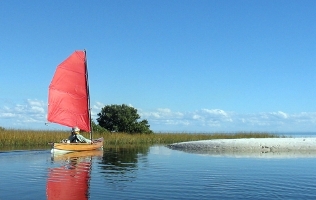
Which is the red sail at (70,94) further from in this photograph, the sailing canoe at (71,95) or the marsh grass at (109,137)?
the marsh grass at (109,137)

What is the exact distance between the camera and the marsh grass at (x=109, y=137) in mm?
38094

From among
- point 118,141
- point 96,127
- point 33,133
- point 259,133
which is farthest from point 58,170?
point 259,133

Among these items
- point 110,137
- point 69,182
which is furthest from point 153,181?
point 110,137

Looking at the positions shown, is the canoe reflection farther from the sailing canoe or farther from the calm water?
the sailing canoe

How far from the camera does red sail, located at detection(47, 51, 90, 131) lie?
34947 millimetres

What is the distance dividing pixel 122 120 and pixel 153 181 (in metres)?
38.2

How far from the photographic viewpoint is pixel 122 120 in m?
54.7

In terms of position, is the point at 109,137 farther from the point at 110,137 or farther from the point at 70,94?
the point at 70,94

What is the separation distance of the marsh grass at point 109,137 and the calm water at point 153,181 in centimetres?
1469

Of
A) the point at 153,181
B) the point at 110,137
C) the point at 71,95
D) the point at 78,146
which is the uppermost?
the point at 71,95

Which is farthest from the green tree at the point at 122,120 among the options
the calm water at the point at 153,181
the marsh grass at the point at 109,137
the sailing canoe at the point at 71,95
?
the calm water at the point at 153,181

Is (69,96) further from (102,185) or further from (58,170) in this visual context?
(102,185)

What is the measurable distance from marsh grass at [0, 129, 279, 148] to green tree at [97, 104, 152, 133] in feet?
9.78

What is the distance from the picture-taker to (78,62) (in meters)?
36.8
